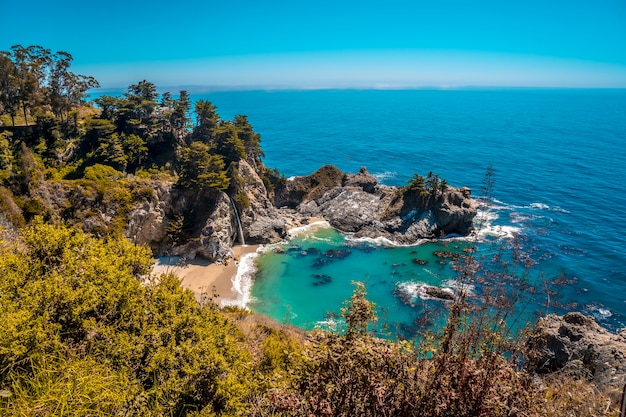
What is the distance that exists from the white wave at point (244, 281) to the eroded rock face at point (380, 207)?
16.6 metres

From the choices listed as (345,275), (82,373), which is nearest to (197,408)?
(82,373)

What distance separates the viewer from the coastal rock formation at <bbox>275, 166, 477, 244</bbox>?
173ft

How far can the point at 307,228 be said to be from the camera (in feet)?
181

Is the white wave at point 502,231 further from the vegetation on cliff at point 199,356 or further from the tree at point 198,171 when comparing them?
the vegetation on cliff at point 199,356

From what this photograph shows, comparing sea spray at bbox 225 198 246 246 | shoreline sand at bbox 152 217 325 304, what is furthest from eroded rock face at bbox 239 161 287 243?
shoreline sand at bbox 152 217 325 304

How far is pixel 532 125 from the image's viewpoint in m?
158

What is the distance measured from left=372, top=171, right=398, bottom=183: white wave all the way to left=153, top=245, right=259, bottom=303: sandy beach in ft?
147

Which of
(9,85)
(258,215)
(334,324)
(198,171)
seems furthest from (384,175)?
(9,85)

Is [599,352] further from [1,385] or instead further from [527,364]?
[1,385]

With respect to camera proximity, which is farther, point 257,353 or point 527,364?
point 257,353

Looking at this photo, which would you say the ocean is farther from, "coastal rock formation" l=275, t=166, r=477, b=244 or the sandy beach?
"coastal rock formation" l=275, t=166, r=477, b=244

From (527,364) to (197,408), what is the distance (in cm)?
900

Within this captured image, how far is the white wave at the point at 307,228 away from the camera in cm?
5331

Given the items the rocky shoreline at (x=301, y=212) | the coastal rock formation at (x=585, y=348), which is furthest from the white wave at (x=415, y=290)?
the coastal rock formation at (x=585, y=348)
